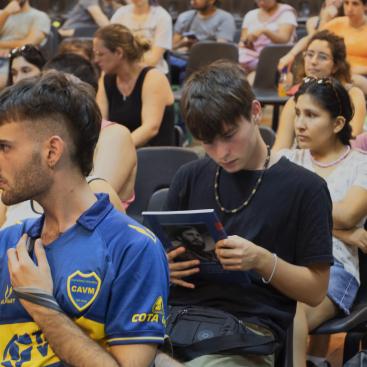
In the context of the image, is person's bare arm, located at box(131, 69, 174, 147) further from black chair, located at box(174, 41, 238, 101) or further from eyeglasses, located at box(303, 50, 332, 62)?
black chair, located at box(174, 41, 238, 101)

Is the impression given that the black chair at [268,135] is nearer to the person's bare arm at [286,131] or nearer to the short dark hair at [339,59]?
the person's bare arm at [286,131]

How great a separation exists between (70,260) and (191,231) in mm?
472

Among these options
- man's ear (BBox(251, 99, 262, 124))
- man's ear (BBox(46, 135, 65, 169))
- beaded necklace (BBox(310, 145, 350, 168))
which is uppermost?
man's ear (BBox(46, 135, 65, 169))

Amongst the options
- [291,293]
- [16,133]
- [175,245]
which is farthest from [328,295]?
[16,133]

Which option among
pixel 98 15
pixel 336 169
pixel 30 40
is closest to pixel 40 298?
pixel 336 169

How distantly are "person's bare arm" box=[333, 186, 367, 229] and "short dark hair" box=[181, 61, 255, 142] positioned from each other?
72cm

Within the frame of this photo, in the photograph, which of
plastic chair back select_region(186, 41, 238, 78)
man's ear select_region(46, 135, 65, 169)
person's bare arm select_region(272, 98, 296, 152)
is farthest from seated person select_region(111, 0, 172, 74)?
man's ear select_region(46, 135, 65, 169)

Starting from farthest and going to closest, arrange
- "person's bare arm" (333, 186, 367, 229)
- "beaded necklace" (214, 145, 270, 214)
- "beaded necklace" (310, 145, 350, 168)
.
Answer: "beaded necklace" (310, 145, 350, 168), "person's bare arm" (333, 186, 367, 229), "beaded necklace" (214, 145, 270, 214)

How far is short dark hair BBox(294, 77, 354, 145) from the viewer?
273 cm

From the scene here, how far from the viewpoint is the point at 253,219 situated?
6.59 feet

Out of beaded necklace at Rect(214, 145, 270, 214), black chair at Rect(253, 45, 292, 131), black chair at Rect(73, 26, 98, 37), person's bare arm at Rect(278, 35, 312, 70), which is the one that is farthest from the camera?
black chair at Rect(73, 26, 98, 37)

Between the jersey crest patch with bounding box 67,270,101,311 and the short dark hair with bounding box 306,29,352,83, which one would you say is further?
the short dark hair with bounding box 306,29,352,83

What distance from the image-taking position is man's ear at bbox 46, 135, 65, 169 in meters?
1.44

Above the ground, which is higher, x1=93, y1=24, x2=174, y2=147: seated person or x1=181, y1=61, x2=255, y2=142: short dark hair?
x1=181, y1=61, x2=255, y2=142: short dark hair
